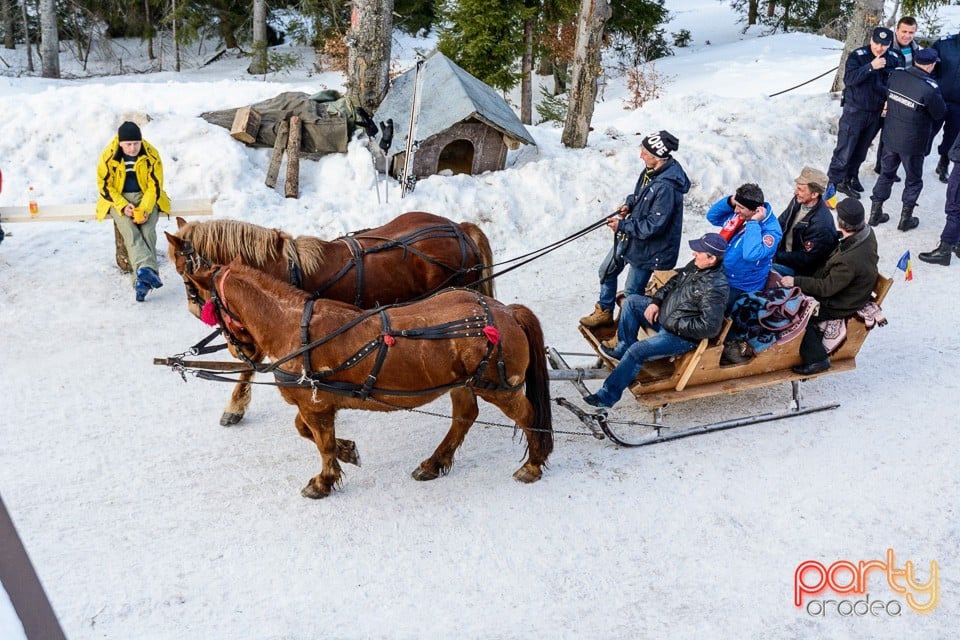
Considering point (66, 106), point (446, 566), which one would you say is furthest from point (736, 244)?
point (66, 106)

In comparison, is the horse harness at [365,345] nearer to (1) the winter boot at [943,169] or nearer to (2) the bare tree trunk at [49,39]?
(1) the winter boot at [943,169]

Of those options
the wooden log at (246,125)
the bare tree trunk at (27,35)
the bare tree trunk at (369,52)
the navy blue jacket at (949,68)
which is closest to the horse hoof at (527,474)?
the wooden log at (246,125)

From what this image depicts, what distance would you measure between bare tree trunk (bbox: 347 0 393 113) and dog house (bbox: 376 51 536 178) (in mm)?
304

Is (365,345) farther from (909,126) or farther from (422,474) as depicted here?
(909,126)

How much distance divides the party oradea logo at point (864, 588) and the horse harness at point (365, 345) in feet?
8.01

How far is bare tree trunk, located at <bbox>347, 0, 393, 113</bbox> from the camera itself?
10992 mm

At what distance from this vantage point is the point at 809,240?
7117 mm

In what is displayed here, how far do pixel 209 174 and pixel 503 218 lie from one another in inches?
152

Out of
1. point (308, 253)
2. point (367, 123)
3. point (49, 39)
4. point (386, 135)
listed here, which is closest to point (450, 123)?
point (386, 135)

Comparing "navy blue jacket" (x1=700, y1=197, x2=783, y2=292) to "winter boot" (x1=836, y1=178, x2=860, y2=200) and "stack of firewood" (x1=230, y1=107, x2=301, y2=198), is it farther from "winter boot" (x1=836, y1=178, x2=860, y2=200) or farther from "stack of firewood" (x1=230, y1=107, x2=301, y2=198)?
"stack of firewood" (x1=230, y1=107, x2=301, y2=198)

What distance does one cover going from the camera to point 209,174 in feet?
33.3

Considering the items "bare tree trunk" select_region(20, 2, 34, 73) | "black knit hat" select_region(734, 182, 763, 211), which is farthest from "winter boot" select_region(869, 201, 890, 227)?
"bare tree trunk" select_region(20, 2, 34, 73)

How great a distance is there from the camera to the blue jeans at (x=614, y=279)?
7.37 metres

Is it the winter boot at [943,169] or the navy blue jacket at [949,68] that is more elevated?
the navy blue jacket at [949,68]
